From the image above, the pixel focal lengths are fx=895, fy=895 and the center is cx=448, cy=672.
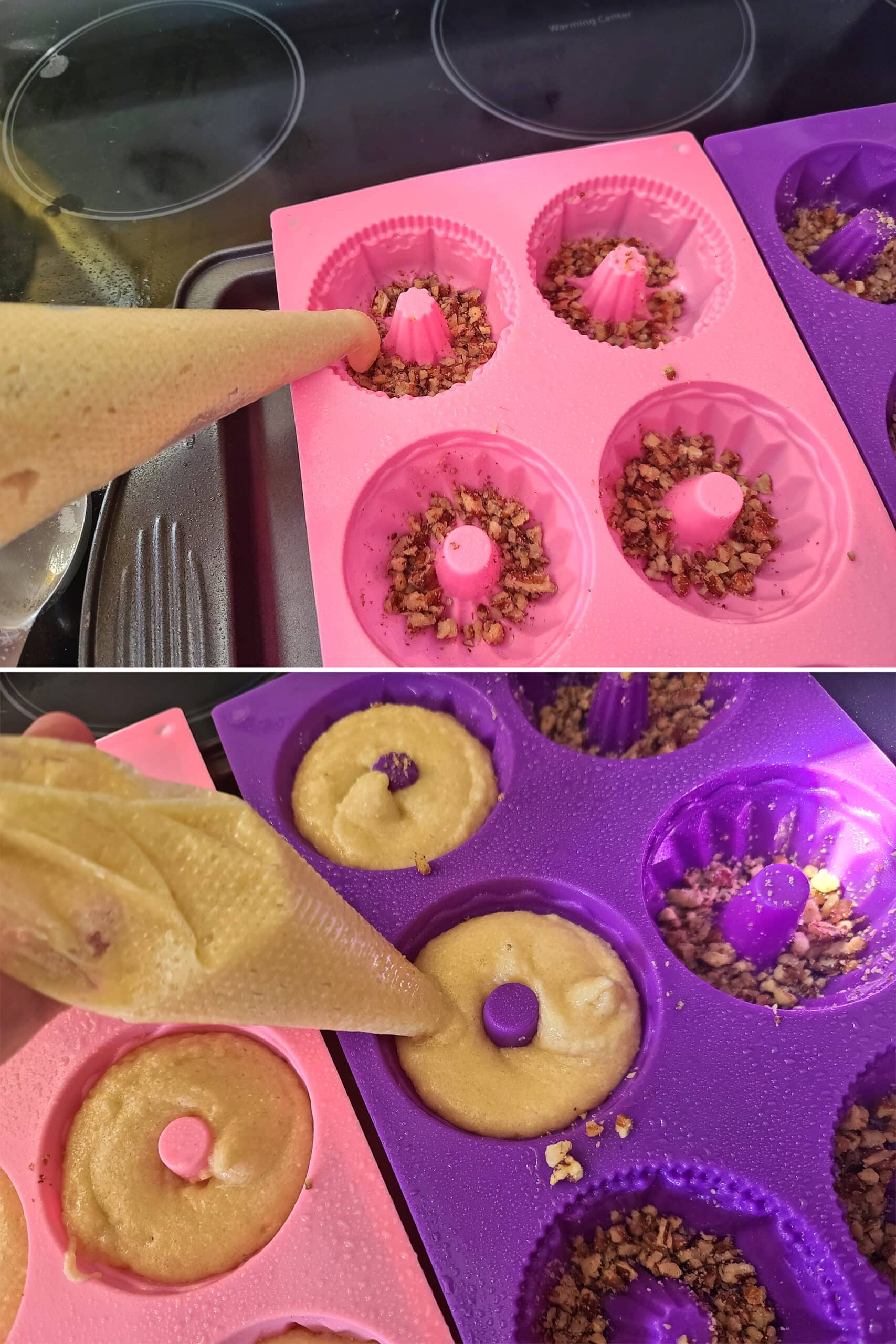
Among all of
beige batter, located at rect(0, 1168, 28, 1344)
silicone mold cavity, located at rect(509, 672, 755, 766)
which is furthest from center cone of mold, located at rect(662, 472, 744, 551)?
beige batter, located at rect(0, 1168, 28, 1344)

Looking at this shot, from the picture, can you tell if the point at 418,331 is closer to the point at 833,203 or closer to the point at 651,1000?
the point at 833,203

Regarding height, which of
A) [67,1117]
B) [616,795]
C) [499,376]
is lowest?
[67,1117]

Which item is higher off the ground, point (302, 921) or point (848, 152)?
point (848, 152)

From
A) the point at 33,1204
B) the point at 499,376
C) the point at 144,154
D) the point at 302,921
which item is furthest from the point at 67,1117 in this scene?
the point at 144,154

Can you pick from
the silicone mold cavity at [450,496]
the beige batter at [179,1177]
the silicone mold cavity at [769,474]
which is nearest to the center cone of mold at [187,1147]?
the beige batter at [179,1177]

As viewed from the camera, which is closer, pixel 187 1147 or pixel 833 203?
pixel 187 1147

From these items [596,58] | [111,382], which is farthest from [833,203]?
[111,382]

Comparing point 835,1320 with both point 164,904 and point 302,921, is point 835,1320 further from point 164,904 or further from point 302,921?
point 164,904
